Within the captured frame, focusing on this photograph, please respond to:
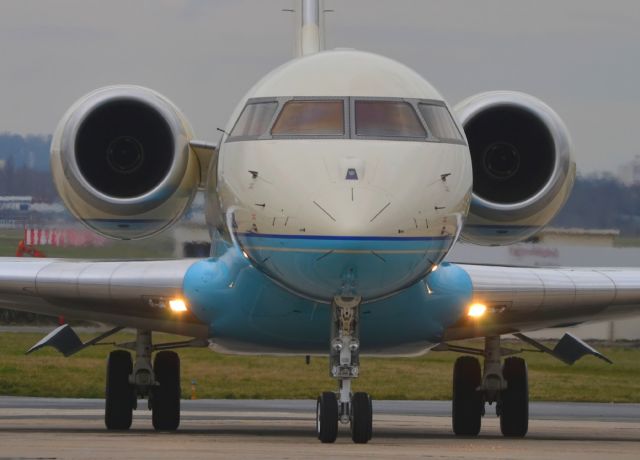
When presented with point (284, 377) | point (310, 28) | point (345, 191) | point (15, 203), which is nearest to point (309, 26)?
point (310, 28)

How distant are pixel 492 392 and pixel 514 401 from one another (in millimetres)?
289

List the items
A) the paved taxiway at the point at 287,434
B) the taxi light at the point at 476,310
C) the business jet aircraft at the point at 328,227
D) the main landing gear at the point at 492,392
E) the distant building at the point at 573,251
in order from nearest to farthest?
the paved taxiway at the point at 287,434
the business jet aircraft at the point at 328,227
the taxi light at the point at 476,310
the main landing gear at the point at 492,392
the distant building at the point at 573,251

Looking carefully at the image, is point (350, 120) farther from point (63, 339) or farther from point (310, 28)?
point (63, 339)

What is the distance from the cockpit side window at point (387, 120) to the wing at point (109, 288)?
10.9 feet

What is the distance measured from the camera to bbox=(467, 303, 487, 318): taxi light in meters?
17.5

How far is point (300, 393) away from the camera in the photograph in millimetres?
30938

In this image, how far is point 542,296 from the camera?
703 inches

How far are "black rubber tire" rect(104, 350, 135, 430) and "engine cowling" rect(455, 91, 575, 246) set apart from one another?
14.0ft

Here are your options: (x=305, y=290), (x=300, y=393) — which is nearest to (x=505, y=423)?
(x=305, y=290)

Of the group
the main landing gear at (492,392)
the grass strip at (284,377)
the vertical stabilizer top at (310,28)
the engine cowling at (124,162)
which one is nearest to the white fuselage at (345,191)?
the engine cowling at (124,162)

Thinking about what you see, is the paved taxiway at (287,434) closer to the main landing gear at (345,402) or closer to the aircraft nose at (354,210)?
the main landing gear at (345,402)

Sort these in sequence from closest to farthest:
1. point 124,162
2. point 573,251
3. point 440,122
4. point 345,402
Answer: point 345,402, point 440,122, point 124,162, point 573,251

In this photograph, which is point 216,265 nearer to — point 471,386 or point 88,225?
point 88,225

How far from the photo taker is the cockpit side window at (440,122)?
1520cm
